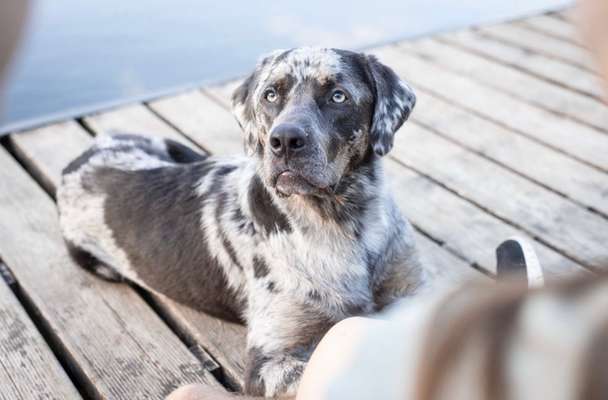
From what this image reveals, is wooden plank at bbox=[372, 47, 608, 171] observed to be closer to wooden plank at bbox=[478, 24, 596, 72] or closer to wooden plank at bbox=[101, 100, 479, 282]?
wooden plank at bbox=[478, 24, 596, 72]

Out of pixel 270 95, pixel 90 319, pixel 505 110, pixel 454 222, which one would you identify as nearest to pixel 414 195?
pixel 454 222

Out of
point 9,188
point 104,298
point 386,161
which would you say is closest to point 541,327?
point 104,298

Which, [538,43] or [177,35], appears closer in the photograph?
[538,43]

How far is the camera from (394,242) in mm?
Result: 3191

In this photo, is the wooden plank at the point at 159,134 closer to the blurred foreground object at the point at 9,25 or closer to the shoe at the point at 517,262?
the shoe at the point at 517,262

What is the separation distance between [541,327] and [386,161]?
344cm

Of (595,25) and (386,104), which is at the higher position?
(595,25)

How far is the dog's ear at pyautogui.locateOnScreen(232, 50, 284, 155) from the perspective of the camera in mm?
3154

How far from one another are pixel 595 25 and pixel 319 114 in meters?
2.13

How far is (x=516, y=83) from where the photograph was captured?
5.14 m

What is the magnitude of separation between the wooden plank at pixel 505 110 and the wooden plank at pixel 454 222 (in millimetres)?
765

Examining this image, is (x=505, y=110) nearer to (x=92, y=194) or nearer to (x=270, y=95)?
(x=270, y=95)

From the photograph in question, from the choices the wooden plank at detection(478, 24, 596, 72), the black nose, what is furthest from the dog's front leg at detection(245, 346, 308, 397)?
the wooden plank at detection(478, 24, 596, 72)

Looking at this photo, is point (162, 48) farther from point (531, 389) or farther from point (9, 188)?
point (531, 389)
